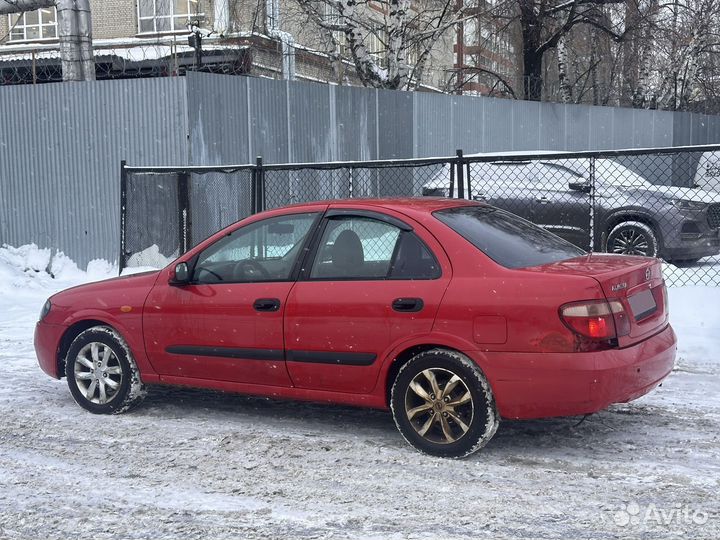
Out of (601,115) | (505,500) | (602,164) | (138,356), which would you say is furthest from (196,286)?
(601,115)

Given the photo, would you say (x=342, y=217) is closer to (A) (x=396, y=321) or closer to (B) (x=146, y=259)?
(A) (x=396, y=321)

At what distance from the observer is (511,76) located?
35.3 metres

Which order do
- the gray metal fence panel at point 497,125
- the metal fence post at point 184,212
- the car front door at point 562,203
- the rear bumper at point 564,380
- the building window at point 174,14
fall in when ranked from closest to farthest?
the rear bumper at point 564,380 < the car front door at point 562,203 < the metal fence post at point 184,212 < the gray metal fence panel at point 497,125 < the building window at point 174,14

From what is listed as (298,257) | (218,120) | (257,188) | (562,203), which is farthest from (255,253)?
(218,120)

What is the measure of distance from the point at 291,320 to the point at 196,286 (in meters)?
0.82

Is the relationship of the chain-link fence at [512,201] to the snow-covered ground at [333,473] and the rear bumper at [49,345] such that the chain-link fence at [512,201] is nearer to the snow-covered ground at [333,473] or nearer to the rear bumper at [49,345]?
the rear bumper at [49,345]

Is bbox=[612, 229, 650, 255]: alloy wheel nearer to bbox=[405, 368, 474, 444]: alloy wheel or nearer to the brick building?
bbox=[405, 368, 474, 444]: alloy wheel

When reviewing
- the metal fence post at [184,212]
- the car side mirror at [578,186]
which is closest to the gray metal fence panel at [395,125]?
the metal fence post at [184,212]

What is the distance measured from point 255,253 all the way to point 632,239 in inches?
255

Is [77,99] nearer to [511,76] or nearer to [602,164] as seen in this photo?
[602,164]

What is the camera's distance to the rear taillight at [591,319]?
178 inches

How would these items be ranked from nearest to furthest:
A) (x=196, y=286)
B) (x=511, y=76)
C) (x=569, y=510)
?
(x=569, y=510), (x=196, y=286), (x=511, y=76)

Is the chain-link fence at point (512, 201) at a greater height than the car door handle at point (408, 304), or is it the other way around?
the chain-link fence at point (512, 201)

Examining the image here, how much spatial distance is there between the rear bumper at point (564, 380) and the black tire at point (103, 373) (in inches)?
104
